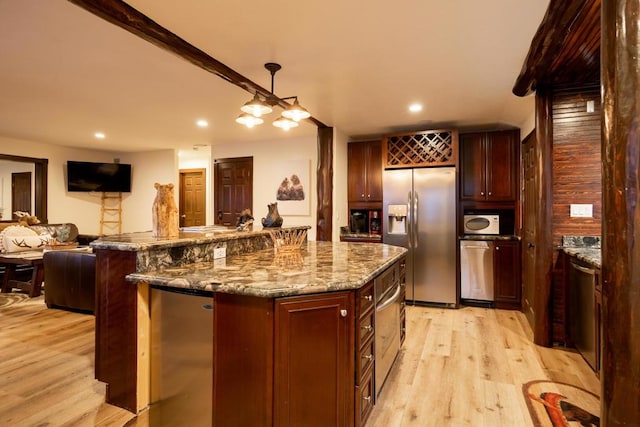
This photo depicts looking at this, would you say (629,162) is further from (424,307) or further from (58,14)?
(424,307)

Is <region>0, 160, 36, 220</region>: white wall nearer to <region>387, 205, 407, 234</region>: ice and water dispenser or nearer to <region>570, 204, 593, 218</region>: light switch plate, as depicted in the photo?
<region>387, 205, 407, 234</region>: ice and water dispenser

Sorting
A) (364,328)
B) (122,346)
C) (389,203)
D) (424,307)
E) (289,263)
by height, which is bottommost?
(424,307)

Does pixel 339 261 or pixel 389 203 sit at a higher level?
pixel 389 203

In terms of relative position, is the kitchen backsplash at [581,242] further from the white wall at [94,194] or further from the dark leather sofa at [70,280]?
the white wall at [94,194]

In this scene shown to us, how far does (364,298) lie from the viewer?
1797 millimetres

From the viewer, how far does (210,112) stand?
4.21 m

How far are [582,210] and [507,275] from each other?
156cm

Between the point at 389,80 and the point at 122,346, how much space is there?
290cm

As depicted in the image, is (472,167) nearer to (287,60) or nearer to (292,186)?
(292,186)

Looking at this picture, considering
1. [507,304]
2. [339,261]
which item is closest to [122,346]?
[339,261]

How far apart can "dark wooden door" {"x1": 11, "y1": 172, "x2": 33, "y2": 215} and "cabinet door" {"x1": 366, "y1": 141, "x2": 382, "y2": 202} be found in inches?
247

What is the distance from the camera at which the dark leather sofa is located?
387 cm

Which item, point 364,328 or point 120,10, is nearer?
point 364,328

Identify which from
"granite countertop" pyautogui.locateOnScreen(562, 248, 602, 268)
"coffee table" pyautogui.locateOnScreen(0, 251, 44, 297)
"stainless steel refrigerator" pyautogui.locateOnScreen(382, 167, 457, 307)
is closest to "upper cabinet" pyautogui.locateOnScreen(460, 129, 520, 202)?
"stainless steel refrigerator" pyautogui.locateOnScreen(382, 167, 457, 307)
